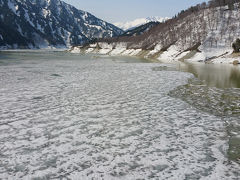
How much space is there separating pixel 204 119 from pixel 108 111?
509cm

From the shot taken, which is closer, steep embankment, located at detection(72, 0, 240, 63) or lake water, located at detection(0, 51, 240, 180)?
lake water, located at detection(0, 51, 240, 180)

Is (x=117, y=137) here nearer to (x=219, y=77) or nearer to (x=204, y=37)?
(x=219, y=77)

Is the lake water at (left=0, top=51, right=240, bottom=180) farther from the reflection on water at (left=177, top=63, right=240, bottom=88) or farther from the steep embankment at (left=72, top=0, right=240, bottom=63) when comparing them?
the steep embankment at (left=72, top=0, right=240, bottom=63)

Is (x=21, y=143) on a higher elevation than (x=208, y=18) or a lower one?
lower

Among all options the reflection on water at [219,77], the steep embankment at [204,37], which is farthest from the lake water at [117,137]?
the steep embankment at [204,37]

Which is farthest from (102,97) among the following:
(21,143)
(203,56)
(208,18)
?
(208,18)

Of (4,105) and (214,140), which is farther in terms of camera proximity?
(4,105)

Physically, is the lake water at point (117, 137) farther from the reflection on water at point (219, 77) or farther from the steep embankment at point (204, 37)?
the steep embankment at point (204, 37)

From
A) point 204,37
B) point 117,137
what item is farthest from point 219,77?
point 204,37

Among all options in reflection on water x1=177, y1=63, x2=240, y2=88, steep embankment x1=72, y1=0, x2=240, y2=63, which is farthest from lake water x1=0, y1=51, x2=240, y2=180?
steep embankment x1=72, y1=0, x2=240, y2=63

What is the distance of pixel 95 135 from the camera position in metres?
9.02

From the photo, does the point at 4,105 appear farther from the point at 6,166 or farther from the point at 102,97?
the point at 6,166

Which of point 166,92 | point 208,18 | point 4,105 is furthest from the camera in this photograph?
point 208,18

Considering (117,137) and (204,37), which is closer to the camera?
(117,137)
